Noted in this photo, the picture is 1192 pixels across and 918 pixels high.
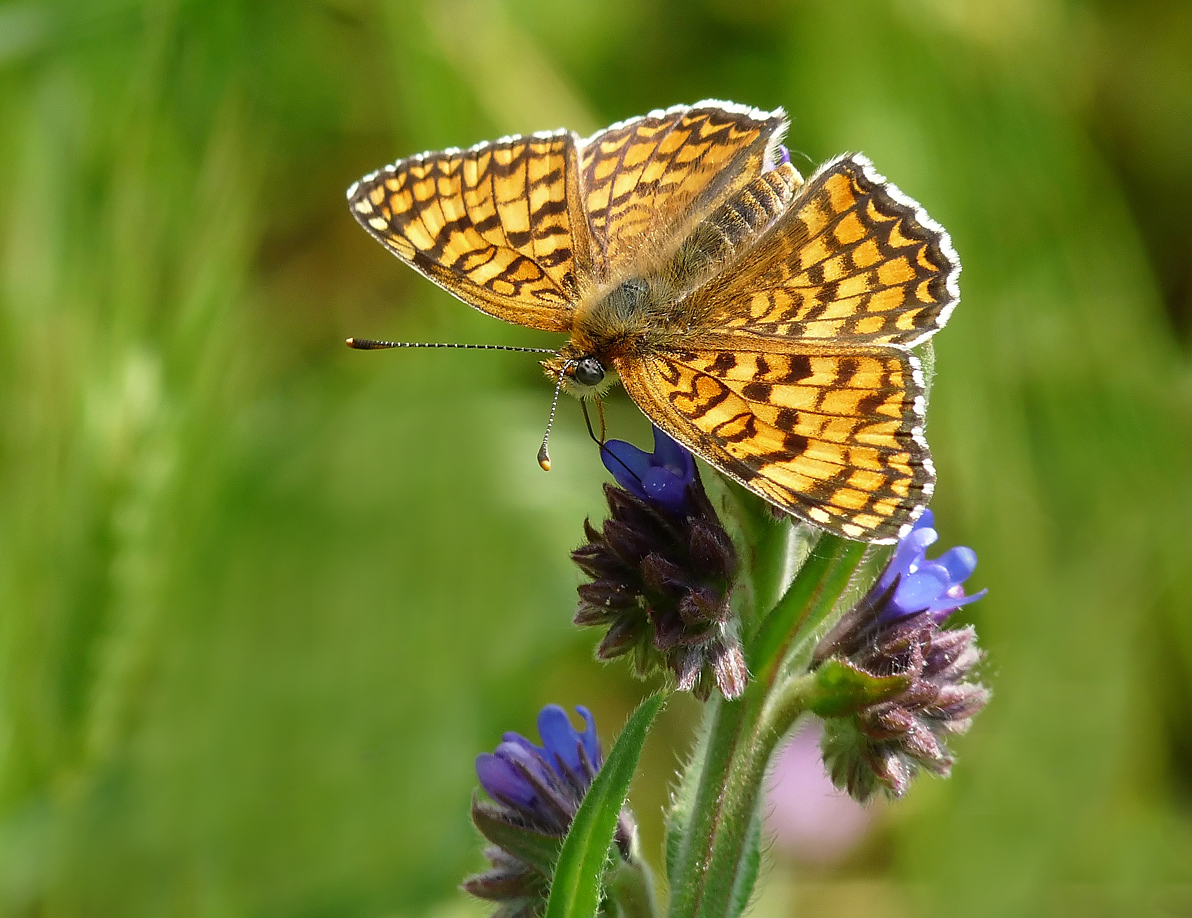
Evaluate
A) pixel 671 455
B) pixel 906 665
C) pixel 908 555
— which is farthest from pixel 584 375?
pixel 906 665

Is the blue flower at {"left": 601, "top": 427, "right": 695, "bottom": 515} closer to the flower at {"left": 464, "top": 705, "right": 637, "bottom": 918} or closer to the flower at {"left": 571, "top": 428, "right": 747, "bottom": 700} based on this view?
the flower at {"left": 571, "top": 428, "right": 747, "bottom": 700}

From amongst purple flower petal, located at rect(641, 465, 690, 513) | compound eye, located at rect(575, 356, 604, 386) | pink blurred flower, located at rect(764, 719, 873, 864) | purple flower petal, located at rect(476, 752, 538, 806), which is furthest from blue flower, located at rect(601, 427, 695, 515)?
pink blurred flower, located at rect(764, 719, 873, 864)

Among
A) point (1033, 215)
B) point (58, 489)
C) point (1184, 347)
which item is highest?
point (1033, 215)

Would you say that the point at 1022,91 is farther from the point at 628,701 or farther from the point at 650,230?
the point at 628,701

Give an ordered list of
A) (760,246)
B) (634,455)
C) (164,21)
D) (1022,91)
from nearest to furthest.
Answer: (634,455) → (760,246) → (164,21) → (1022,91)

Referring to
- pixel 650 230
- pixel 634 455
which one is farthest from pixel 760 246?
pixel 634 455

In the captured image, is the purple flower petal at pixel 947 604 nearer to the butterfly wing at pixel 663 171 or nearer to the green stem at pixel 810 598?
the green stem at pixel 810 598
